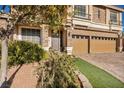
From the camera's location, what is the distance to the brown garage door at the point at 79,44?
25703 mm

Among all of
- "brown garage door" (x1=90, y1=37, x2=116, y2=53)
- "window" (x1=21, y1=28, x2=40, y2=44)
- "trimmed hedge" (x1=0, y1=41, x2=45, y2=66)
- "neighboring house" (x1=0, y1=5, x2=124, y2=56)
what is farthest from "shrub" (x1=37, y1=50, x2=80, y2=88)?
"brown garage door" (x1=90, y1=37, x2=116, y2=53)

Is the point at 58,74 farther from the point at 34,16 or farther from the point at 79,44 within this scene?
the point at 79,44

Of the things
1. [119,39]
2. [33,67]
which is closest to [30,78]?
[33,67]

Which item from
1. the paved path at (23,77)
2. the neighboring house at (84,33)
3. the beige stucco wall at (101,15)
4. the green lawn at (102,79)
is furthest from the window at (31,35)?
the beige stucco wall at (101,15)

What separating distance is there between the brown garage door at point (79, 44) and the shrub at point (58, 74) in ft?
42.6

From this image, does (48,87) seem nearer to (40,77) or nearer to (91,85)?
(40,77)

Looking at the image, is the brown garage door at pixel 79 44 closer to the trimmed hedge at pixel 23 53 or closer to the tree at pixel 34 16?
the trimmed hedge at pixel 23 53

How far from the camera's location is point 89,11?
99.5 feet

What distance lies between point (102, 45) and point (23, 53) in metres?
15.2

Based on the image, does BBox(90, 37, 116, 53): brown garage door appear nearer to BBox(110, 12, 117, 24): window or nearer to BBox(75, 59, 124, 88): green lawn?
BBox(110, 12, 117, 24): window

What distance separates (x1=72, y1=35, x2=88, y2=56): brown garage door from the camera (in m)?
25.7

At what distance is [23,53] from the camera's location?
1614 cm
